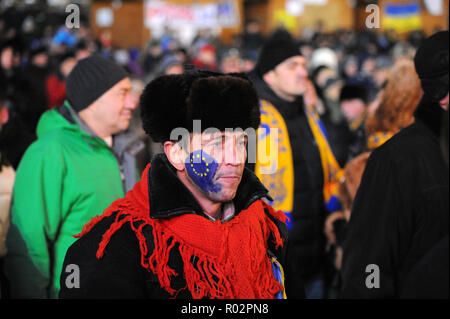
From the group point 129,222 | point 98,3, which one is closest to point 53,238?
point 129,222

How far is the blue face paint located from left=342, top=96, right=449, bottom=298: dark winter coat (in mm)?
718

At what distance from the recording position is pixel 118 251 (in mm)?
2037

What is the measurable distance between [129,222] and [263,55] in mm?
2816

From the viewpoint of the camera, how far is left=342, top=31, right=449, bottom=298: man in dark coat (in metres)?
2.38

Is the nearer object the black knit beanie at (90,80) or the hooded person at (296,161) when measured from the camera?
the black knit beanie at (90,80)

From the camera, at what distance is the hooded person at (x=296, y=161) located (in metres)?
4.03

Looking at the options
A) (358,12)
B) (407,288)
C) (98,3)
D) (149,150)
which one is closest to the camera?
(407,288)

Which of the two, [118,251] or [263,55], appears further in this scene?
[263,55]

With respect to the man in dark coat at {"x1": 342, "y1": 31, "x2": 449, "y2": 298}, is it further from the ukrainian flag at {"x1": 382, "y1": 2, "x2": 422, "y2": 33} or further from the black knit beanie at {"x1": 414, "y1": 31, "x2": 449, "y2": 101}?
the ukrainian flag at {"x1": 382, "y1": 2, "x2": 422, "y2": 33}

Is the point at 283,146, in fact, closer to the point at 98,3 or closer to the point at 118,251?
the point at 118,251

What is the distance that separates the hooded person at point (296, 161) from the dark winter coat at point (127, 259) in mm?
1804

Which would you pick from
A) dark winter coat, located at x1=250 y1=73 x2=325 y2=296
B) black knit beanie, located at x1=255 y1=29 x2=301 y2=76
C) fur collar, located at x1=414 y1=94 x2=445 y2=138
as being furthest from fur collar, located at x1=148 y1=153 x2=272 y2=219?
black knit beanie, located at x1=255 y1=29 x2=301 y2=76

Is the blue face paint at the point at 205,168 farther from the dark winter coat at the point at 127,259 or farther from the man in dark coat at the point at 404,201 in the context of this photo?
the man in dark coat at the point at 404,201

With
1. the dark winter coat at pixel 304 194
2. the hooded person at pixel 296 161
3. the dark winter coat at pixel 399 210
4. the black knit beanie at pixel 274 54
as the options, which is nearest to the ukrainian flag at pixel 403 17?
the black knit beanie at pixel 274 54
